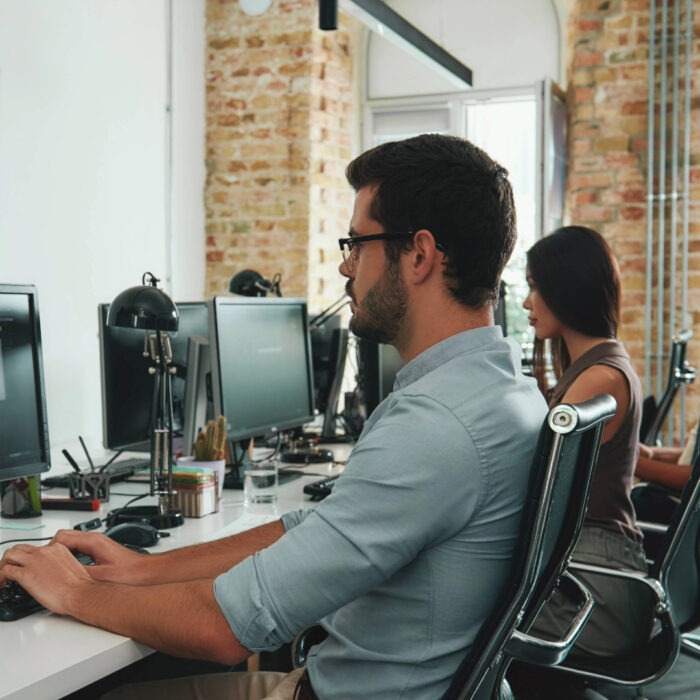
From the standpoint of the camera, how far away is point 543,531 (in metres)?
1.22

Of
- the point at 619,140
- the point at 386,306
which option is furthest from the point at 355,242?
the point at 619,140

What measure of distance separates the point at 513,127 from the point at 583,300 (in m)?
3.26

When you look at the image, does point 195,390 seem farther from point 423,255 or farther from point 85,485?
point 423,255

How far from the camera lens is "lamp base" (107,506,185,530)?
6.97 feet

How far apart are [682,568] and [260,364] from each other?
127cm

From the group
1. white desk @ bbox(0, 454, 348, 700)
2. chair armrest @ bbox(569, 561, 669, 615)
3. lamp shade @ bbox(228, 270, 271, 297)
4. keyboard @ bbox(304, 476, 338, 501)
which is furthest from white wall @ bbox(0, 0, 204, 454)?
white desk @ bbox(0, 454, 348, 700)

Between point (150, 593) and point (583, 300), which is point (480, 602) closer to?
point (150, 593)

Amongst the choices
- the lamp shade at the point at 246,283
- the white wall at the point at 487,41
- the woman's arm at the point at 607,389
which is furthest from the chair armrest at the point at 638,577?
the white wall at the point at 487,41

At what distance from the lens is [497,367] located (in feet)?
4.50

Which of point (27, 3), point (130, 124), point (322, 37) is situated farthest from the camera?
point (322, 37)

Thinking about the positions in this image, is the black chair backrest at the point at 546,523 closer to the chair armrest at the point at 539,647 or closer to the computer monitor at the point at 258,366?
the chair armrest at the point at 539,647

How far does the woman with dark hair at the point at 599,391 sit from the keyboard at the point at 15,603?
3.68ft

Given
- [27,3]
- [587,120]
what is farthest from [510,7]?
[27,3]

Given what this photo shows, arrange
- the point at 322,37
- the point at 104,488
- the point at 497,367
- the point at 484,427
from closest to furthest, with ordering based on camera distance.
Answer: the point at 484,427 → the point at 497,367 → the point at 104,488 → the point at 322,37
